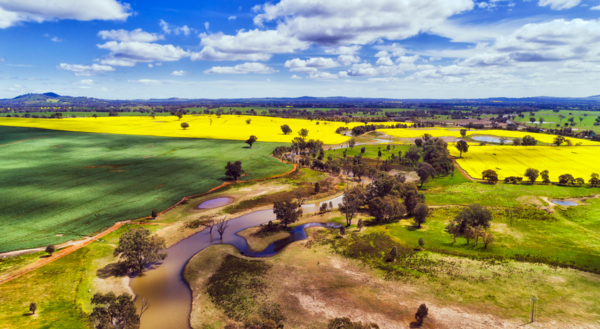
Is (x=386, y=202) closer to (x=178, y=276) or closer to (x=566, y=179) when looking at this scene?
(x=178, y=276)

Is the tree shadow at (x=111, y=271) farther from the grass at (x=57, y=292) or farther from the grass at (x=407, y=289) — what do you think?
the grass at (x=407, y=289)

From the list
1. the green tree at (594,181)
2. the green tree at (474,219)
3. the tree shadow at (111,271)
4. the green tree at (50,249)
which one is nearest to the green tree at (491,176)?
the green tree at (594,181)

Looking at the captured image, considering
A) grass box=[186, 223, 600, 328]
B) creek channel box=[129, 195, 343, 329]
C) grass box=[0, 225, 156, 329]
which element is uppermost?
grass box=[0, 225, 156, 329]

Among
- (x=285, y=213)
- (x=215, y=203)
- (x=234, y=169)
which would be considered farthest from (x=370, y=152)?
(x=285, y=213)

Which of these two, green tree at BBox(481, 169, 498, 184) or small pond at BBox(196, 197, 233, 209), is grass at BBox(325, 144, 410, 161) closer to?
green tree at BBox(481, 169, 498, 184)

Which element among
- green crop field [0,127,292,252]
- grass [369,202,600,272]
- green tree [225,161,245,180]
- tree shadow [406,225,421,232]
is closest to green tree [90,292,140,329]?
green crop field [0,127,292,252]
